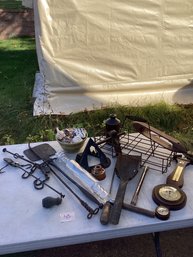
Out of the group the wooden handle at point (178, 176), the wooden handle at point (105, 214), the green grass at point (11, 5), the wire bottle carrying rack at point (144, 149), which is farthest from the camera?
the green grass at point (11, 5)

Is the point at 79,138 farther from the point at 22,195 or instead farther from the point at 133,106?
the point at 133,106

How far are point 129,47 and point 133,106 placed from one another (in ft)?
2.00

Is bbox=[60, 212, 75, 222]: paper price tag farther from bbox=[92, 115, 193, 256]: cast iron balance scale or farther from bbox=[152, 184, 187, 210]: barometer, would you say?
bbox=[152, 184, 187, 210]: barometer

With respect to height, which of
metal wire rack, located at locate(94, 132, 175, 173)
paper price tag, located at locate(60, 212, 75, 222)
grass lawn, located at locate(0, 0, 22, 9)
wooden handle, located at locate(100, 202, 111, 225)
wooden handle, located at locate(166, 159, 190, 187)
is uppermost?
wooden handle, located at locate(100, 202, 111, 225)

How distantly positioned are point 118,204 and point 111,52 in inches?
78.9

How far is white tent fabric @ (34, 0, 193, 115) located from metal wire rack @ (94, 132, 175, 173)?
53.0 inches

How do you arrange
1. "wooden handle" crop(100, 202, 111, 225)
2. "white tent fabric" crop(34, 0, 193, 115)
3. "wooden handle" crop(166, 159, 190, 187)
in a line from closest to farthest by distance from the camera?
"wooden handle" crop(100, 202, 111, 225) < "wooden handle" crop(166, 159, 190, 187) < "white tent fabric" crop(34, 0, 193, 115)

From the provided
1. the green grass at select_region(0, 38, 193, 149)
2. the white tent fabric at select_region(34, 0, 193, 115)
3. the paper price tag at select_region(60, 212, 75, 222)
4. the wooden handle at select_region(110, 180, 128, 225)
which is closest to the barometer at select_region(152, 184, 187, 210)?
the wooden handle at select_region(110, 180, 128, 225)

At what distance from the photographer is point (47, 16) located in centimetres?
271

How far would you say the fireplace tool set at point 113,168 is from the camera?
125 cm

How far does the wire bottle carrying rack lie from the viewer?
156 cm

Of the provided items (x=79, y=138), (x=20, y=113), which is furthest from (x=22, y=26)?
(x=79, y=138)

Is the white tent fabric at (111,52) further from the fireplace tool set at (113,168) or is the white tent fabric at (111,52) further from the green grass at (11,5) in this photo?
the green grass at (11,5)

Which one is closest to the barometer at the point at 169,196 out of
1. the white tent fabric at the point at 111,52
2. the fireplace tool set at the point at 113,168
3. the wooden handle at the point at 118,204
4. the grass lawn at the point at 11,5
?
the fireplace tool set at the point at 113,168
